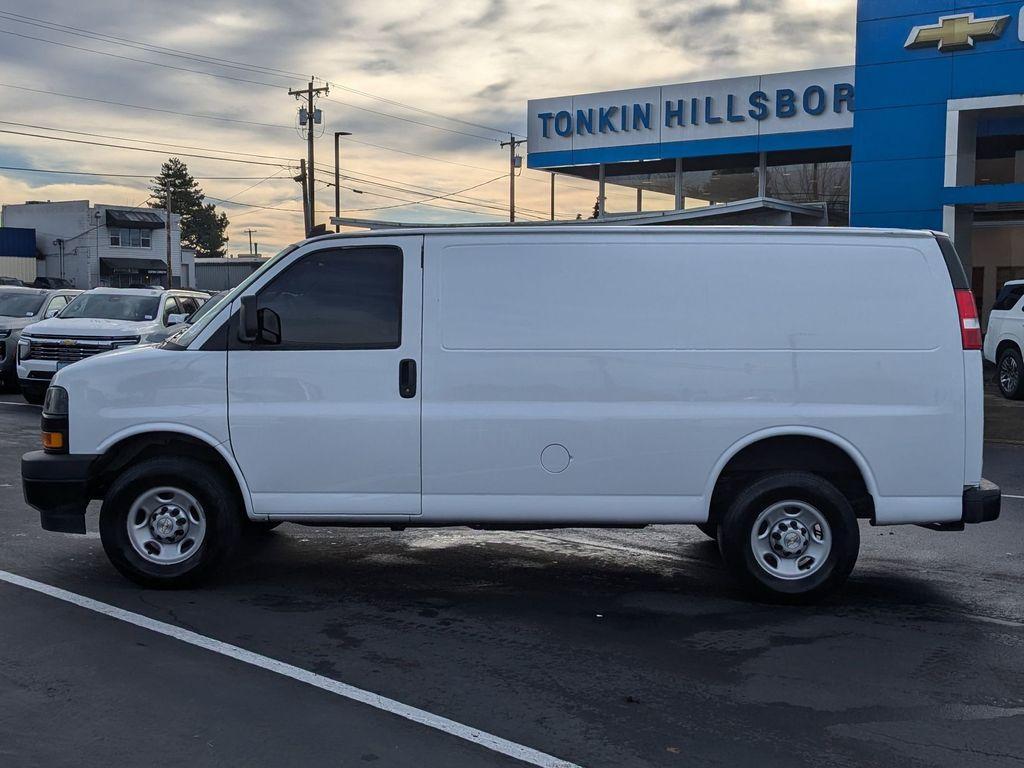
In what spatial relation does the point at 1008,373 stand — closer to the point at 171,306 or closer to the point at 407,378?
the point at 171,306

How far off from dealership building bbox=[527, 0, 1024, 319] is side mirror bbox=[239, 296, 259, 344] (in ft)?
65.3

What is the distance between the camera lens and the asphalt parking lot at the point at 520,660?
4289 mm

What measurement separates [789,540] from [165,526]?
3.80 m

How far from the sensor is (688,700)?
4.77 metres

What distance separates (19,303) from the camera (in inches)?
808

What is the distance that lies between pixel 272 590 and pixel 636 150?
102 feet

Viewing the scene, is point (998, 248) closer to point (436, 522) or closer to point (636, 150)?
point (636, 150)

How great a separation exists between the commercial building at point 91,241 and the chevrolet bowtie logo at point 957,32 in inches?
2428

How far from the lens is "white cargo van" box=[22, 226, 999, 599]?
6.27m

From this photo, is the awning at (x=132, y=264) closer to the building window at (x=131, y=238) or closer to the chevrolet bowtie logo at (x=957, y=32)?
the building window at (x=131, y=238)

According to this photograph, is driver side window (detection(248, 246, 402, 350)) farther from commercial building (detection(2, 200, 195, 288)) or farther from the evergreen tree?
the evergreen tree

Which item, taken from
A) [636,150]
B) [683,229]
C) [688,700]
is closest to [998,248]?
[636,150]

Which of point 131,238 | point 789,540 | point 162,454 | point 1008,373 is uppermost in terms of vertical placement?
point 131,238

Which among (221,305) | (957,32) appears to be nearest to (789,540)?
(221,305)
